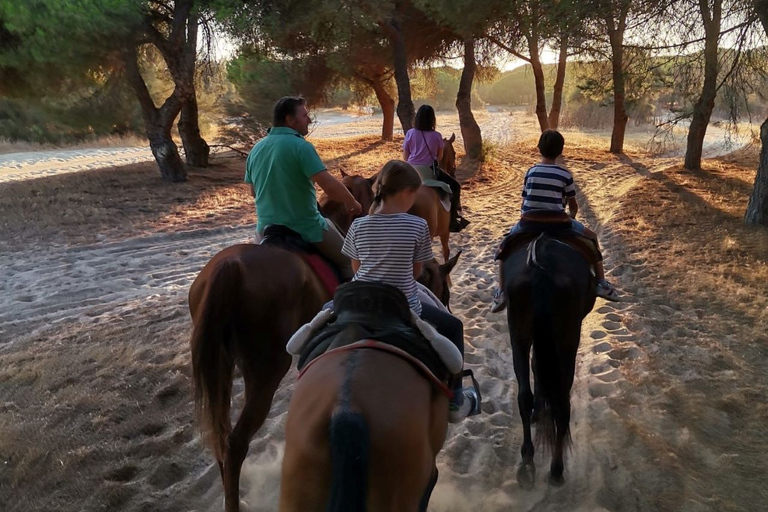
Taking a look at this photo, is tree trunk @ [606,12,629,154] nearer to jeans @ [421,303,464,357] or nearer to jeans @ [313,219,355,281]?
jeans @ [313,219,355,281]

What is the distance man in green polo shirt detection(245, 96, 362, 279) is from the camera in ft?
12.0

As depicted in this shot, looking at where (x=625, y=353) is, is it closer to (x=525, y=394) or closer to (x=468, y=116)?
(x=525, y=394)

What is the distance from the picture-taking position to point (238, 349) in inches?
124

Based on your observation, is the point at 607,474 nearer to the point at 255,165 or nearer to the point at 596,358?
the point at 596,358

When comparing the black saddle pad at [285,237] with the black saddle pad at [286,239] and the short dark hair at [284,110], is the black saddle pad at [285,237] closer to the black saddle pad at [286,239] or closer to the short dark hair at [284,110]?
the black saddle pad at [286,239]

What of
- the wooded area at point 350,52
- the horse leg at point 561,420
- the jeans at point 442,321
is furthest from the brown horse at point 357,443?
the wooded area at point 350,52

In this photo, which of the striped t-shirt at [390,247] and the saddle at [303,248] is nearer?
the striped t-shirt at [390,247]

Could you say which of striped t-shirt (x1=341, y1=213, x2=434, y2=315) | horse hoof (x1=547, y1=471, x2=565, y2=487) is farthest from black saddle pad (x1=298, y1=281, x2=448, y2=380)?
horse hoof (x1=547, y1=471, x2=565, y2=487)

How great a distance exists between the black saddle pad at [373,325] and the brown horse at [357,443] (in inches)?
11.0

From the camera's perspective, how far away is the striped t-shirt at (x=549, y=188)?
389 cm

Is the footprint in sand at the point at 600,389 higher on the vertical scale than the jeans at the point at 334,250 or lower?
lower

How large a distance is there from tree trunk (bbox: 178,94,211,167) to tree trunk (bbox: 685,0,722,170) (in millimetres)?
14133

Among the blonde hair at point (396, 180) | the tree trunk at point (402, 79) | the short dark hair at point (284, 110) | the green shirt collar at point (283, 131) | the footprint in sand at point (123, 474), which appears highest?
the tree trunk at point (402, 79)

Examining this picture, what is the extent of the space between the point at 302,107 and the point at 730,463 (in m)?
4.07
